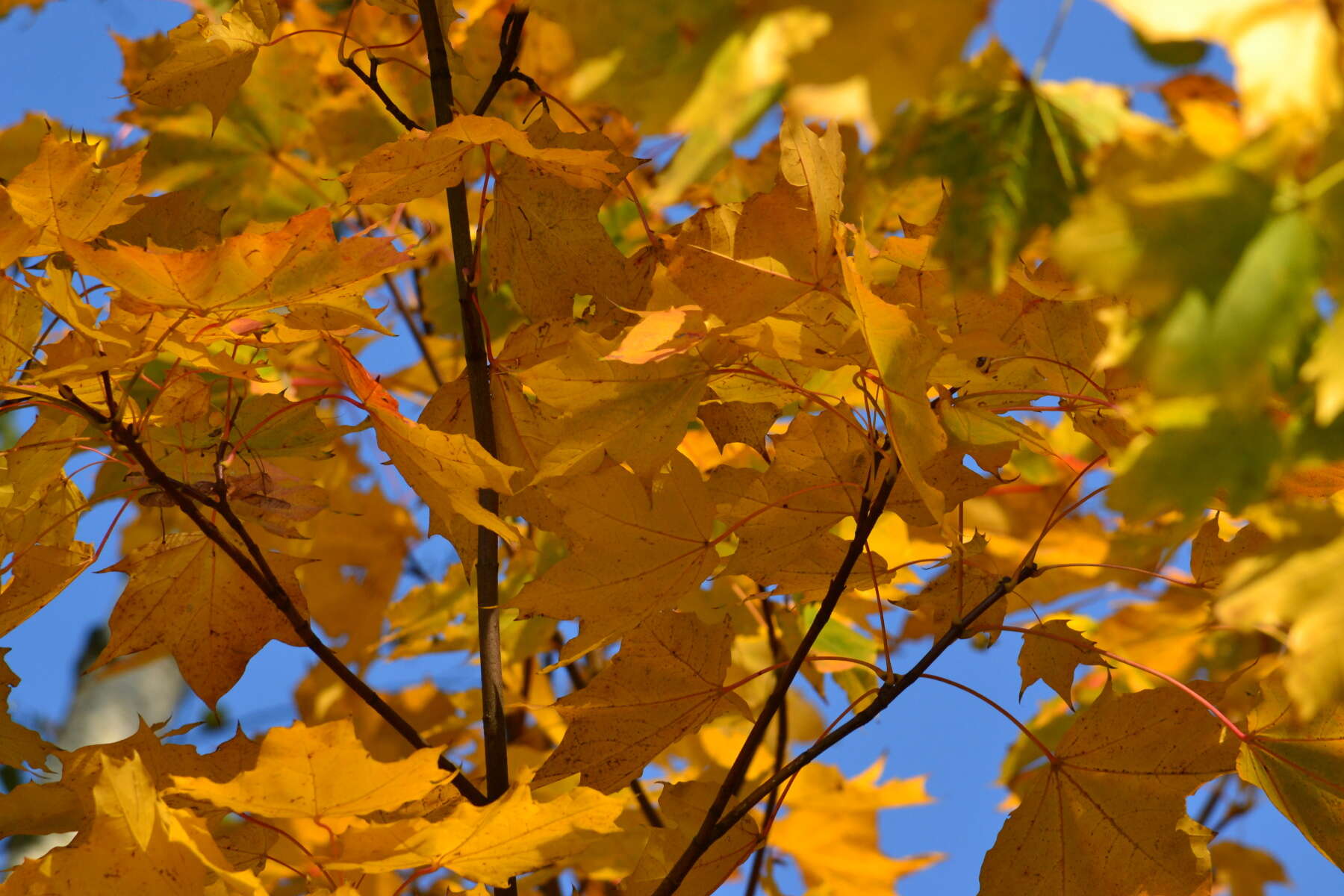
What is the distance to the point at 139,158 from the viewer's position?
638mm

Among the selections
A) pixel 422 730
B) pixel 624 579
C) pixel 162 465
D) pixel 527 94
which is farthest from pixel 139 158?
pixel 422 730

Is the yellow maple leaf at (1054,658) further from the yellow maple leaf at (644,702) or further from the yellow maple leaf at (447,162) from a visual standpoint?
the yellow maple leaf at (447,162)

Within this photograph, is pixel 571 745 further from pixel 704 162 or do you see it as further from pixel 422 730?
pixel 422 730

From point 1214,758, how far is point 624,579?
360 mm

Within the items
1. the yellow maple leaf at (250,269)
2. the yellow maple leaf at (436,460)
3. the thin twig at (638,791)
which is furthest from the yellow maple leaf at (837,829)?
the yellow maple leaf at (250,269)

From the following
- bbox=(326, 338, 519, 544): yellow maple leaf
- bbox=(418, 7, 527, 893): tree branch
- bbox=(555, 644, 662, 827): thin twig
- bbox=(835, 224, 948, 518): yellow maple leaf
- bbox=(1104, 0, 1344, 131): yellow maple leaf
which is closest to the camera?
bbox=(1104, 0, 1344, 131): yellow maple leaf

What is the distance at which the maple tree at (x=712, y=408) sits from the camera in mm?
341

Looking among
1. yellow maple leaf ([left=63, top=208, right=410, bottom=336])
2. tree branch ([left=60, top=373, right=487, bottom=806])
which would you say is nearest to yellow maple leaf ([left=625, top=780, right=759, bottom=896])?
tree branch ([left=60, top=373, right=487, bottom=806])

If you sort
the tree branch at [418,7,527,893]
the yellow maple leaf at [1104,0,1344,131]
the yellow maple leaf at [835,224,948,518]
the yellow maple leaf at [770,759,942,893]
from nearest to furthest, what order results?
the yellow maple leaf at [1104,0,1344,131]
the yellow maple leaf at [835,224,948,518]
the tree branch at [418,7,527,893]
the yellow maple leaf at [770,759,942,893]

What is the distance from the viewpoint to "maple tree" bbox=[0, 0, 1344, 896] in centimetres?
34

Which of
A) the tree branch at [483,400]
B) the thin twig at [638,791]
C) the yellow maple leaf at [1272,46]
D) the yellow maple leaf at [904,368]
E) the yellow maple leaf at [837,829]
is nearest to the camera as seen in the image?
the yellow maple leaf at [1272,46]

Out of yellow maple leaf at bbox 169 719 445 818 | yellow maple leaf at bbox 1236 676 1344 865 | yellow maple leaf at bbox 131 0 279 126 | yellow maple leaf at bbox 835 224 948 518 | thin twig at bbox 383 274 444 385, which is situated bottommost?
yellow maple leaf at bbox 1236 676 1344 865

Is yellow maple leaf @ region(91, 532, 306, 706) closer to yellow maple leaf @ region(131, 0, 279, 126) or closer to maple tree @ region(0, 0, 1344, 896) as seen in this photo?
maple tree @ region(0, 0, 1344, 896)

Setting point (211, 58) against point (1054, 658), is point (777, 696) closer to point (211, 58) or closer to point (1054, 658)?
point (1054, 658)
